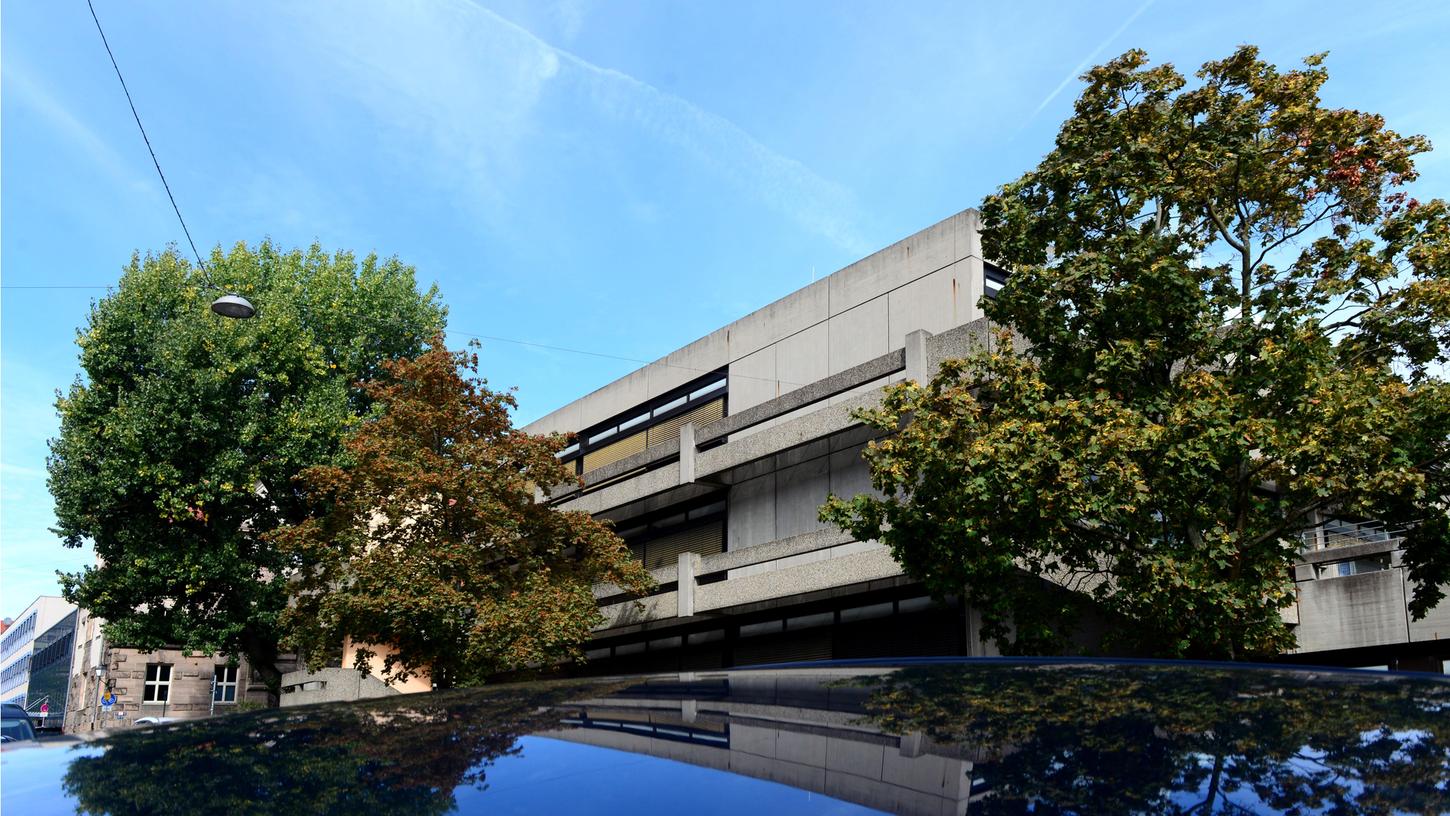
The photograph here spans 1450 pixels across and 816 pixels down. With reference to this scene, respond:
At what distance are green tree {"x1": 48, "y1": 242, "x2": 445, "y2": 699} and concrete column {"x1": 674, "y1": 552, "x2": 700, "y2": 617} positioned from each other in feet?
31.7

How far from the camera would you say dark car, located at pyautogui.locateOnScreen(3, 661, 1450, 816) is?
1.88 metres

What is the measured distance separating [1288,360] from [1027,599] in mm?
4151

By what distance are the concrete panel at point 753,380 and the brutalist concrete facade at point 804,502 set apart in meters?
0.05

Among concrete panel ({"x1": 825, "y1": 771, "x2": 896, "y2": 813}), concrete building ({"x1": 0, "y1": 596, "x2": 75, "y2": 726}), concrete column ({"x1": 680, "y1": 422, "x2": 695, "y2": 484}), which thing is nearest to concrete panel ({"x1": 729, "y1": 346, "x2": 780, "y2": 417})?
concrete column ({"x1": 680, "y1": 422, "x2": 695, "y2": 484})

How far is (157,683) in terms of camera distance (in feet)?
174

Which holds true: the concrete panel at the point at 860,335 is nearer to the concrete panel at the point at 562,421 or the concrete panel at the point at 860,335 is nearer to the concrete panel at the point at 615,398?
the concrete panel at the point at 615,398

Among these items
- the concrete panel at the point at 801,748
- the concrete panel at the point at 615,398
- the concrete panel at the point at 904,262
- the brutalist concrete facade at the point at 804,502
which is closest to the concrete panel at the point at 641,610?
the brutalist concrete facade at the point at 804,502

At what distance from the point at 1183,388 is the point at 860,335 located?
11518mm

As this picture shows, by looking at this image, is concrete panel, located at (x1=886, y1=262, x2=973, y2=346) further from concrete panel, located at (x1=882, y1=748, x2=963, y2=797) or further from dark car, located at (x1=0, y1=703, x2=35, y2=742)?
concrete panel, located at (x1=882, y1=748, x2=963, y2=797)

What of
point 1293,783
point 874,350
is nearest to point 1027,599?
point 874,350

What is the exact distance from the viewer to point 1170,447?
12.4 metres

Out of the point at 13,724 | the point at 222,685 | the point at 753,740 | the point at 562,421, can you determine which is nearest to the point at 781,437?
the point at 562,421

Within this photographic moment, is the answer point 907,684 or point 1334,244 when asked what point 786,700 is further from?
point 1334,244

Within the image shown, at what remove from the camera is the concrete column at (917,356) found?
19656 mm
